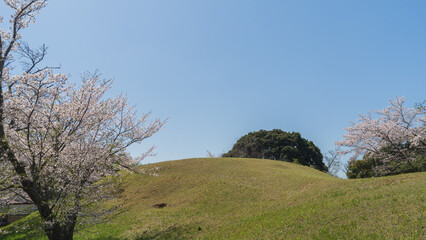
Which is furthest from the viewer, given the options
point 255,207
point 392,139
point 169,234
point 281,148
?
point 281,148

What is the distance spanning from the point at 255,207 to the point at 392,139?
19.7 m

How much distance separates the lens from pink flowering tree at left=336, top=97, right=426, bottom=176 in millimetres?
26547

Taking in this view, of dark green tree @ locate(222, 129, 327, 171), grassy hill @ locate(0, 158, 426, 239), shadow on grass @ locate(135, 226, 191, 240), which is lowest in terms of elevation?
shadow on grass @ locate(135, 226, 191, 240)

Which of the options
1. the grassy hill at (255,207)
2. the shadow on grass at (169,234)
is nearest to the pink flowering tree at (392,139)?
the grassy hill at (255,207)

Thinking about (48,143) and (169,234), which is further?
(169,234)

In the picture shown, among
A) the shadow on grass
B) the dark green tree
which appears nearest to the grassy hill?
the shadow on grass

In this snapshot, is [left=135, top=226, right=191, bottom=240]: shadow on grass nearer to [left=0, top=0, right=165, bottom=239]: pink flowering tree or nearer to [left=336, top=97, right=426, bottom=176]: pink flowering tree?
[left=0, top=0, right=165, bottom=239]: pink flowering tree

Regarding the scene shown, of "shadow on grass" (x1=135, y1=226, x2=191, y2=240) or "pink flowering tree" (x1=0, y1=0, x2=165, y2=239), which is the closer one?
"pink flowering tree" (x1=0, y1=0, x2=165, y2=239)

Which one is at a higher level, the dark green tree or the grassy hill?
the dark green tree

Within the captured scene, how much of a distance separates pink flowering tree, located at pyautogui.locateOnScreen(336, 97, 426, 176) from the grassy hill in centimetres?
801

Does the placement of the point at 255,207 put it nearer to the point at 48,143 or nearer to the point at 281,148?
the point at 48,143

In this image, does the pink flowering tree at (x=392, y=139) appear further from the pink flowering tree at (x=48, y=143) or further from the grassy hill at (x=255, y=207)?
the pink flowering tree at (x=48, y=143)

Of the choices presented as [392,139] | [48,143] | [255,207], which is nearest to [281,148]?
[392,139]

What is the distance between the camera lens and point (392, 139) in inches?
1099
